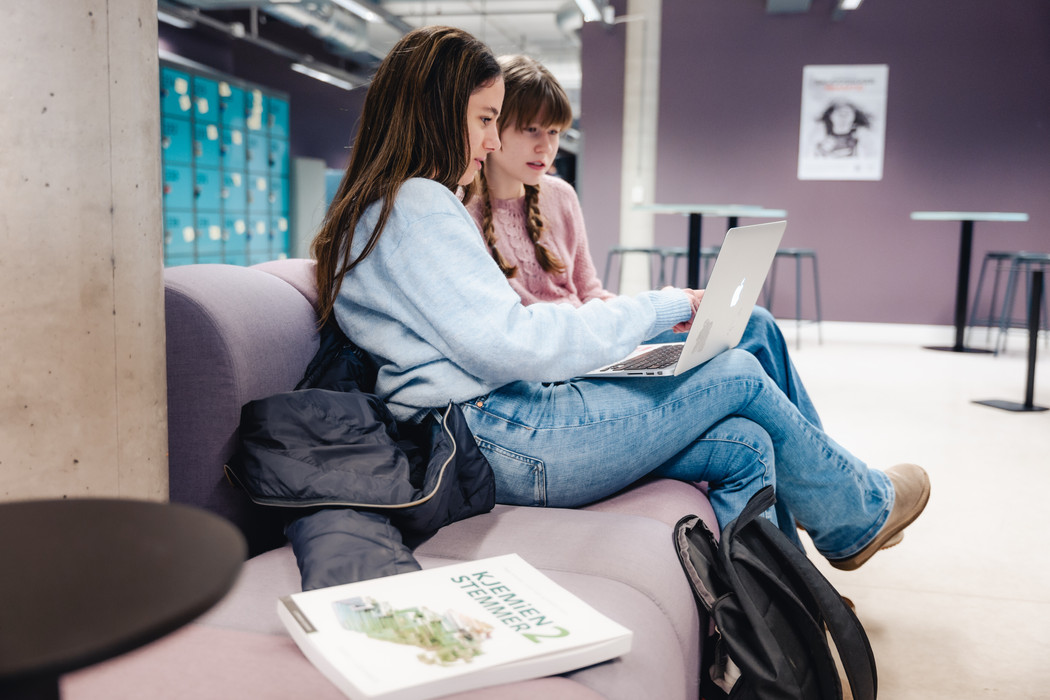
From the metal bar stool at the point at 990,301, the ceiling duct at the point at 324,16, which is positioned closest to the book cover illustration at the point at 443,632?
the ceiling duct at the point at 324,16

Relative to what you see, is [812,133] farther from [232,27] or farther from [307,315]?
[307,315]

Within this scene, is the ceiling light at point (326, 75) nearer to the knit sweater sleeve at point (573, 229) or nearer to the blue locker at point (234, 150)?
the blue locker at point (234, 150)

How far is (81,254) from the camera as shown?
1038 millimetres

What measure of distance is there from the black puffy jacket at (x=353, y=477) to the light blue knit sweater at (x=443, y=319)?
0.07 m

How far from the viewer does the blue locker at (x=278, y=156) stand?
27.1ft

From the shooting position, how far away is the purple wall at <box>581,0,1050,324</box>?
251 inches

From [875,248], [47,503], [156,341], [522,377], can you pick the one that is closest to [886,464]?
[522,377]

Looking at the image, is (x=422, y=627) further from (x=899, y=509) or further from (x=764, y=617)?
(x=899, y=509)

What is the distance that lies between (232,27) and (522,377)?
7.54 meters

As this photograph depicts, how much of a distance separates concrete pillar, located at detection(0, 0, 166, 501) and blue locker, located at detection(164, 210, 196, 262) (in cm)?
589

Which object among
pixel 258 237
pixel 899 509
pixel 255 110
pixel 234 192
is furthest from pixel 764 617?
pixel 255 110

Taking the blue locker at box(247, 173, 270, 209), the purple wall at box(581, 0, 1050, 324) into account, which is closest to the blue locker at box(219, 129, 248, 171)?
the blue locker at box(247, 173, 270, 209)

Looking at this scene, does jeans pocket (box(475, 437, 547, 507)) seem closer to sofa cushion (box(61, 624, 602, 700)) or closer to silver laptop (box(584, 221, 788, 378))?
silver laptop (box(584, 221, 788, 378))

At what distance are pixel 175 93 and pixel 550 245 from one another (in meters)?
5.58
